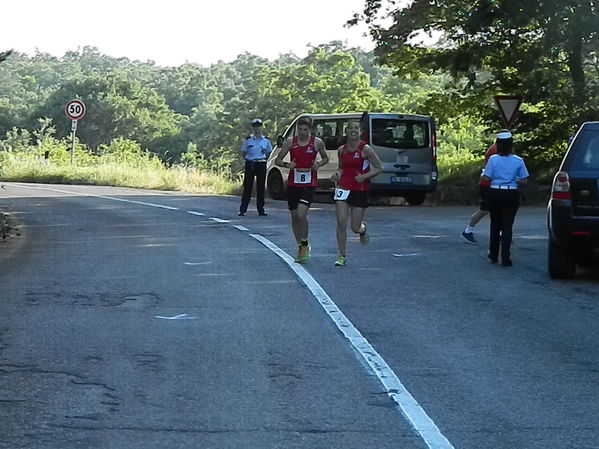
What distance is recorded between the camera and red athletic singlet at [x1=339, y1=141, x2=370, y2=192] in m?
14.2

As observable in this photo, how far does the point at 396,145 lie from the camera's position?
26.7 metres

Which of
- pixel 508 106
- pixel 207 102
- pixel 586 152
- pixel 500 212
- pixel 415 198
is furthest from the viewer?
pixel 207 102

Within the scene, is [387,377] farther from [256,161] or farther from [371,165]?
[256,161]

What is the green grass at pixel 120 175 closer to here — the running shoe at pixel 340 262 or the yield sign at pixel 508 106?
the yield sign at pixel 508 106

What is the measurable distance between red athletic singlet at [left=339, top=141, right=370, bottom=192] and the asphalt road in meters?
0.93

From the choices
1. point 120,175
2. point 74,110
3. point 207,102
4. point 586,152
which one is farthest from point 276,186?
point 207,102

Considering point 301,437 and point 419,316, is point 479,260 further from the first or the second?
point 301,437

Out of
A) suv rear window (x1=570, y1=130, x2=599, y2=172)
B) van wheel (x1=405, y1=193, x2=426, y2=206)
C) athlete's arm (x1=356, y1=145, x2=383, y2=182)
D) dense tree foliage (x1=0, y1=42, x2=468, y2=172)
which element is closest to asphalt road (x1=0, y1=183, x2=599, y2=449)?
athlete's arm (x1=356, y1=145, x2=383, y2=182)

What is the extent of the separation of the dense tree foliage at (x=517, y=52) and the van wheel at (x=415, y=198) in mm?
4273

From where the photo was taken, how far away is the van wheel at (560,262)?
13.1 metres

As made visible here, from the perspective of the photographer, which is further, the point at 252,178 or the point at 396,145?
the point at 396,145

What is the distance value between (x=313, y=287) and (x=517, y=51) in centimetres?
1940

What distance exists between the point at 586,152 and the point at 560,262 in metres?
1.17

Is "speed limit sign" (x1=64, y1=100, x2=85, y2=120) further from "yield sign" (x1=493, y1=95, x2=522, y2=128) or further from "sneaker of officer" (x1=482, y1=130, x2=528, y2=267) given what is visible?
"sneaker of officer" (x1=482, y1=130, x2=528, y2=267)
